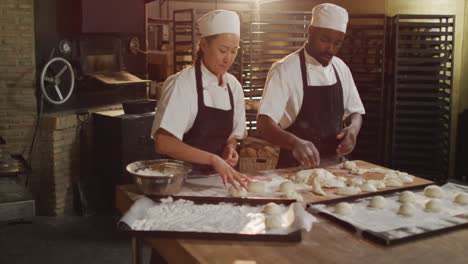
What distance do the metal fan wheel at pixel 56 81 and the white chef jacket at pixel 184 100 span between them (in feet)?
9.67

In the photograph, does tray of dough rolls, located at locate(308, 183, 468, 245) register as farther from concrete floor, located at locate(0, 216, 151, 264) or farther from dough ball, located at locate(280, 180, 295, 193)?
concrete floor, located at locate(0, 216, 151, 264)

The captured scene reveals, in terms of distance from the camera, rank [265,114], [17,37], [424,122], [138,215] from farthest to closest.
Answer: [424,122] < [17,37] < [265,114] < [138,215]

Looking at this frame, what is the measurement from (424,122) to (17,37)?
5.16 metres

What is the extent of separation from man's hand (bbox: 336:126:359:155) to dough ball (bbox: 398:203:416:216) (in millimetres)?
1042

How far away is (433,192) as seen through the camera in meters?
2.54

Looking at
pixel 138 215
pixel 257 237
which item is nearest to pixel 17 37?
pixel 138 215

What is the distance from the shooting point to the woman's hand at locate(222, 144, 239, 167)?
2.93 m

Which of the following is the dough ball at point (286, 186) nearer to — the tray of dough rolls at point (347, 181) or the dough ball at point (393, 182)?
the tray of dough rolls at point (347, 181)

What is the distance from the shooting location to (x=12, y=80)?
580cm

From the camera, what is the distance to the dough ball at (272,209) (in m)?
2.19

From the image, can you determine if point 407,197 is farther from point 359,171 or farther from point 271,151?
point 271,151

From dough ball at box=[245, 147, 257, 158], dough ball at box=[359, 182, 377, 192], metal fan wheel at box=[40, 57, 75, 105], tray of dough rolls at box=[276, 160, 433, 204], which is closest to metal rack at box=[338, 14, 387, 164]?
dough ball at box=[245, 147, 257, 158]

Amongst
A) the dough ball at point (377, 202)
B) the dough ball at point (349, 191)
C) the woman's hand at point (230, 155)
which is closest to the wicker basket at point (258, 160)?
the woman's hand at point (230, 155)

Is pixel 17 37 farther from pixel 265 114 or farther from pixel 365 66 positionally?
pixel 365 66
